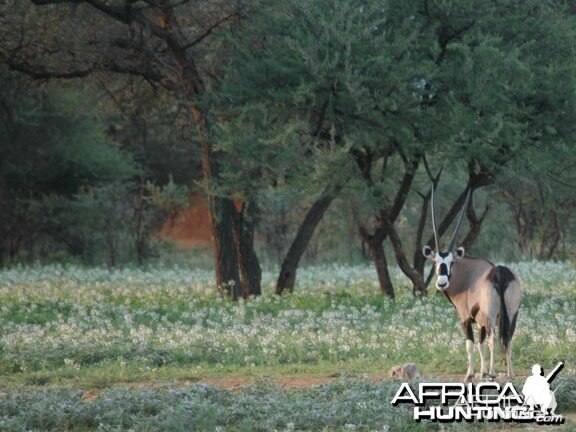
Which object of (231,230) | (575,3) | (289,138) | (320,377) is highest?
(575,3)

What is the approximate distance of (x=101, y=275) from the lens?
26922 mm

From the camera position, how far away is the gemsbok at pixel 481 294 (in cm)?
1112

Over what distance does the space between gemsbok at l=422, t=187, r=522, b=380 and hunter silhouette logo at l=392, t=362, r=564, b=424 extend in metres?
0.80

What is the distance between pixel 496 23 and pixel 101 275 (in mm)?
11984

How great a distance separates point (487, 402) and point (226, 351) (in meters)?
Result: 4.62

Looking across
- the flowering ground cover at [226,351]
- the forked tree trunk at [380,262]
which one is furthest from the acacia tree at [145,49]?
the forked tree trunk at [380,262]

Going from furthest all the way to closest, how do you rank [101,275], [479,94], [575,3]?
[101,275] → [575,3] → [479,94]

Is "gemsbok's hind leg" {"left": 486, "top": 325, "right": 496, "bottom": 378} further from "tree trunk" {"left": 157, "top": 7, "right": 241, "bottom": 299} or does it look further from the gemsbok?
"tree trunk" {"left": 157, "top": 7, "right": 241, "bottom": 299}

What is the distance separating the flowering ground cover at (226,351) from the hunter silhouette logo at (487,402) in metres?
0.24

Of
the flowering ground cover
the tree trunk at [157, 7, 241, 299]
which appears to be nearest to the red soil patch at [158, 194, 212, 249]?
the flowering ground cover

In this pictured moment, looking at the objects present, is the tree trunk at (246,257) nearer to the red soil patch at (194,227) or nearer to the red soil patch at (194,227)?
the red soil patch at (194,227)

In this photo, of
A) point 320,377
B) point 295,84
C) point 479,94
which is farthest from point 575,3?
point 320,377

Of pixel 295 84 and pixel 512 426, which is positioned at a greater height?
pixel 295 84

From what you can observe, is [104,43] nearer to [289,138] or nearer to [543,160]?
[289,138]
